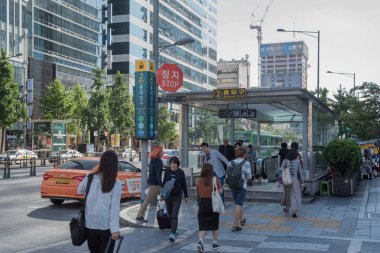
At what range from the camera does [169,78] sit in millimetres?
22203

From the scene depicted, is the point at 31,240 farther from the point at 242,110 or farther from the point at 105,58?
the point at 105,58

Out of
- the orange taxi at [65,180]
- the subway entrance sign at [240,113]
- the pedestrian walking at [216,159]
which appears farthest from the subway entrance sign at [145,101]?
the subway entrance sign at [240,113]

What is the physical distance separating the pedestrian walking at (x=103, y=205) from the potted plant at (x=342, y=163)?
40.8ft

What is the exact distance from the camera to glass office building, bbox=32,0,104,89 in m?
62.4

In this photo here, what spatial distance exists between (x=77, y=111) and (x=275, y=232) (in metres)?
51.8

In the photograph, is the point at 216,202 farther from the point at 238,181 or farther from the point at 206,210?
the point at 238,181

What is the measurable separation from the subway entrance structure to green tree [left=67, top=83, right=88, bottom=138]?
134ft

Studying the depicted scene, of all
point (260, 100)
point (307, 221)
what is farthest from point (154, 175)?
point (260, 100)

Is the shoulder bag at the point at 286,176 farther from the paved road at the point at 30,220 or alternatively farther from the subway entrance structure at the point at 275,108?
the paved road at the point at 30,220

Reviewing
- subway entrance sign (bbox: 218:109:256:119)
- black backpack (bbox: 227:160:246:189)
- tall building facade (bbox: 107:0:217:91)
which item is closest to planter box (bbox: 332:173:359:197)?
subway entrance sign (bbox: 218:109:256:119)

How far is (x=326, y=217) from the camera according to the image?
12156 mm

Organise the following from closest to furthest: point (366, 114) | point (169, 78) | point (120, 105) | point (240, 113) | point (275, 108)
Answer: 1. point (240, 113)
2. point (275, 108)
3. point (169, 78)
4. point (366, 114)
5. point (120, 105)

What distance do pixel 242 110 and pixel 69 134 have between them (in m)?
48.8

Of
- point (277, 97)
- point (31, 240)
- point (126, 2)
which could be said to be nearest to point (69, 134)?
point (126, 2)
